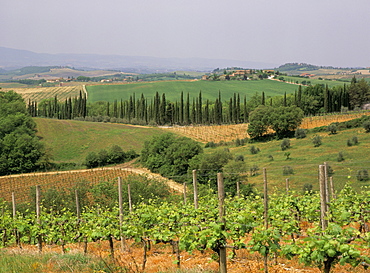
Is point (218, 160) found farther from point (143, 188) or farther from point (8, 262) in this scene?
point (8, 262)

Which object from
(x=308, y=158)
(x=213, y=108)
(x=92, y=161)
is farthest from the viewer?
(x=213, y=108)

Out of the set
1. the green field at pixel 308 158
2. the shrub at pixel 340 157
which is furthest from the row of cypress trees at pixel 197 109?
the shrub at pixel 340 157

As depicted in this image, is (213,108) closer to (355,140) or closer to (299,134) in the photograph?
(299,134)

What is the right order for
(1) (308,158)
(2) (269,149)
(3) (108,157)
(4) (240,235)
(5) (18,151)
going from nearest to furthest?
(4) (240,235), (1) (308,158), (2) (269,149), (5) (18,151), (3) (108,157)

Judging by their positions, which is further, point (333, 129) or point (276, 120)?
point (276, 120)

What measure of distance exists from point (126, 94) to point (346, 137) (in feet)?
322

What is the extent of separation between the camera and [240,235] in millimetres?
8422

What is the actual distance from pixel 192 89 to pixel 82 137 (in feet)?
246

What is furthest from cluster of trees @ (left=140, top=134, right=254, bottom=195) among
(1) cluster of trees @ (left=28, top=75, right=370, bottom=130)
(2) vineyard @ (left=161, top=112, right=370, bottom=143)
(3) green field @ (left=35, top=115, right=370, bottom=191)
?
(1) cluster of trees @ (left=28, top=75, right=370, bottom=130)

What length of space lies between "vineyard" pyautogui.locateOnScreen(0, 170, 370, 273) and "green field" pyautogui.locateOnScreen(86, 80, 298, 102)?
115m

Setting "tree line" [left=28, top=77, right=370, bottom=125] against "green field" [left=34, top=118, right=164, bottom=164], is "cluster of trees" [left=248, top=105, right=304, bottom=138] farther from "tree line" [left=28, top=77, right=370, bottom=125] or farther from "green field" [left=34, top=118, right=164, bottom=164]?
"green field" [left=34, top=118, right=164, bottom=164]

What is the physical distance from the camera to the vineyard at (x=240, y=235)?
6.01 metres

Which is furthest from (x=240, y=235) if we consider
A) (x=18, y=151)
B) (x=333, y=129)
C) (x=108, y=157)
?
(x=18, y=151)

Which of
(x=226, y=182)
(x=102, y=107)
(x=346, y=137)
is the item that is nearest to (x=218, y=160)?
(x=226, y=182)
